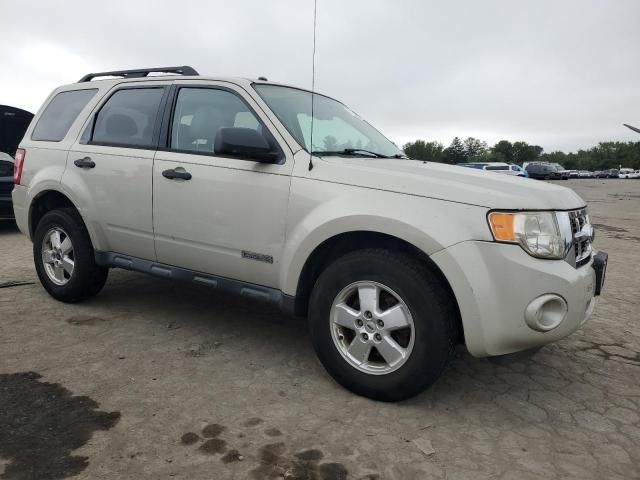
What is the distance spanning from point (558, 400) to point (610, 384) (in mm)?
461

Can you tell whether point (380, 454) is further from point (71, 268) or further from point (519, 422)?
point (71, 268)

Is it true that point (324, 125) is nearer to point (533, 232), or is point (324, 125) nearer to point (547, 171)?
point (533, 232)

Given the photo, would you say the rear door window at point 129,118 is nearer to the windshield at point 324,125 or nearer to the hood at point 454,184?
the windshield at point 324,125

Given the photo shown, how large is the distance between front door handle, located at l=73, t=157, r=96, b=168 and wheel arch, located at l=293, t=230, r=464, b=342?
78.7 inches

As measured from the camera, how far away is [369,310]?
107 inches

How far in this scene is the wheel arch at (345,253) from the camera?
8.71ft

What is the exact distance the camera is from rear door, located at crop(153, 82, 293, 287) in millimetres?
3059

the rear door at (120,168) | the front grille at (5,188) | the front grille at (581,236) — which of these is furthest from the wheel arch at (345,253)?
the front grille at (5,188)

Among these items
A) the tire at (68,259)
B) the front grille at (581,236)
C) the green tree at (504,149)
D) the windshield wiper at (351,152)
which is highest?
the green tree at (504,149)

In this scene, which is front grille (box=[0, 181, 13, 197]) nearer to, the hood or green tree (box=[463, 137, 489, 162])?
the hood

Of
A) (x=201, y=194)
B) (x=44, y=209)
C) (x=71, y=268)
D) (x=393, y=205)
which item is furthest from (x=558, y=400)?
(x=44, y=209)

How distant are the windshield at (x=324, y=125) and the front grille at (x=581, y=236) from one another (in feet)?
4.40

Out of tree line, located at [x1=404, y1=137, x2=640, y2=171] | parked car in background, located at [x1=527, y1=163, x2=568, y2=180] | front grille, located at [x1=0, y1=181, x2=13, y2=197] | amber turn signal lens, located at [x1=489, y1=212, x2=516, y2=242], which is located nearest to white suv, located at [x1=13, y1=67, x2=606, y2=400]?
amber turn signal lens, located at [x1=489, y1=212, x2=516, y2=242]

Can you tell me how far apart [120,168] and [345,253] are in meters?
1.86
